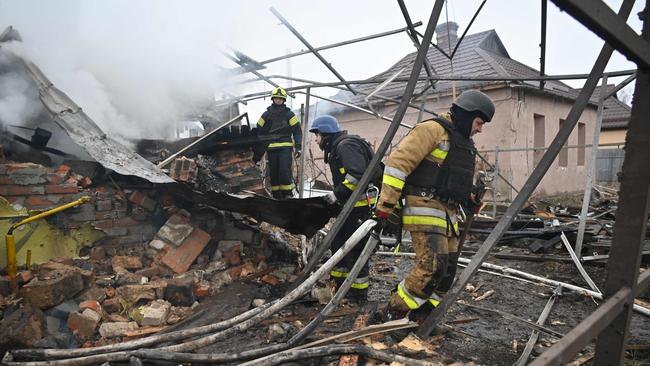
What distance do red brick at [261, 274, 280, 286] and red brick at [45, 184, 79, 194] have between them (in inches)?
87.0

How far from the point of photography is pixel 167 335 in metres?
2.62

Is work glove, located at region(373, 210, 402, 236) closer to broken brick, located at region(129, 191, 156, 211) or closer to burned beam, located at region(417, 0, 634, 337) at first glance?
burned beam, located at region(417, 0, 634, 337)

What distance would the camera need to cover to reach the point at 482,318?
3.65 m

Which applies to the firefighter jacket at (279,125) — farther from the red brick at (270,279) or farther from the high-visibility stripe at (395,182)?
the high-visibility stripe at (395,182)

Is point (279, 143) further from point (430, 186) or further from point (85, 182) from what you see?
point (430, 186)

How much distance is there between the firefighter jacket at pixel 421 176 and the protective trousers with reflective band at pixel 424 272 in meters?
0.08

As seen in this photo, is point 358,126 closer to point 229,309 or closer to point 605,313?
point 229,309

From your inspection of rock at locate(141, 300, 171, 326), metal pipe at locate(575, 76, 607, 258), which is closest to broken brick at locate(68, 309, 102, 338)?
rock at locate(141, 300, 171, 326)

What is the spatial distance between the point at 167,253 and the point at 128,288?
720 millimetres

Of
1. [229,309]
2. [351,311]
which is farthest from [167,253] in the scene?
[351,311]

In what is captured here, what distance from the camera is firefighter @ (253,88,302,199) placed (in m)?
5.64

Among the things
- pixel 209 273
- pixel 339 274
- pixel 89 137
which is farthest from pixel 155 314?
pixel 89 137

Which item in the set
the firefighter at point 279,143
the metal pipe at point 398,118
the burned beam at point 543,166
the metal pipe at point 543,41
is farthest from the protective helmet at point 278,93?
the burned beam at point 543,166

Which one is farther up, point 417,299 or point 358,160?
point 358,160
